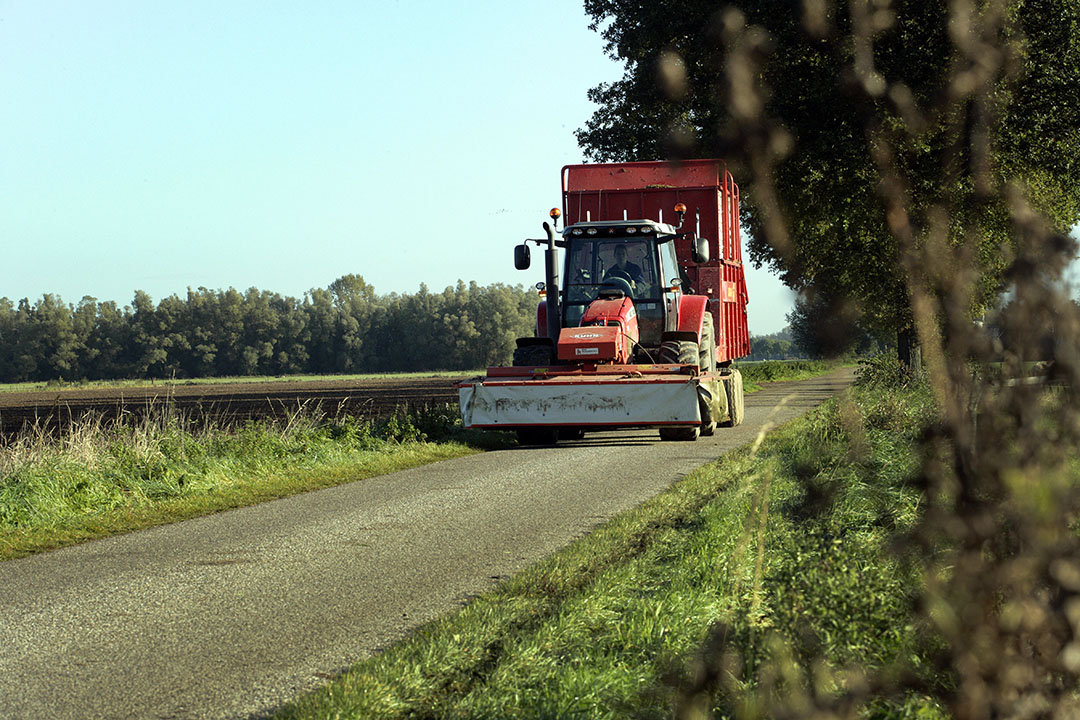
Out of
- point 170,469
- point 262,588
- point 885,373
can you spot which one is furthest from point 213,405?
point 262,588

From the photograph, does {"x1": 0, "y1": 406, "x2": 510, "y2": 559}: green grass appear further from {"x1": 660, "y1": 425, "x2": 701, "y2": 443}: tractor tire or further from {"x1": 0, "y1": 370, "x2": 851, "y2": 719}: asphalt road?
{"x1": 660, "y1": 425, "x2": 701, "y2": 443}: tractor tire

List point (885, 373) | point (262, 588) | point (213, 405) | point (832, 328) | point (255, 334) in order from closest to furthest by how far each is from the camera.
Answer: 1. point (832, 328)
2. point (262, 588)
3. point (885, 373)
4. point (213, 405)
5. point (255, 334)

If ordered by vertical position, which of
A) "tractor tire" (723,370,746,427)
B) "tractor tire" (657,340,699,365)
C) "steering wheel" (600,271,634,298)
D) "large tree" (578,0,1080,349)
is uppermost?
"large tree" (578,0,1080,349)

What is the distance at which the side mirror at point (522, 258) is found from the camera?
16188 mm

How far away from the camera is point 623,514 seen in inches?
365

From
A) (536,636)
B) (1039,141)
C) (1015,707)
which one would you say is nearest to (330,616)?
(536,636)

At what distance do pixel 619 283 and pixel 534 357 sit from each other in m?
1.81

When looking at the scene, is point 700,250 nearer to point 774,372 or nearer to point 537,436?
point 537,436

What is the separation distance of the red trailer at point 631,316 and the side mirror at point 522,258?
0.02 m

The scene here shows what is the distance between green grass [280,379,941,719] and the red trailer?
24.2ft

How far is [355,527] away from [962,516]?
7325 mm

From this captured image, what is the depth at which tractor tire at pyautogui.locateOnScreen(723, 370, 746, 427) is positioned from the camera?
720 inches

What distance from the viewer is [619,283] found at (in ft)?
56.6

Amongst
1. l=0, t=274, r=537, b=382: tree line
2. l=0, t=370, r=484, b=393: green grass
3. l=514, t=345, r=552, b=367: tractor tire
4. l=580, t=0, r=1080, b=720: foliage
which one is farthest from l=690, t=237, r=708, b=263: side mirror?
l=0, t=274, r=537, b=382: tree line
